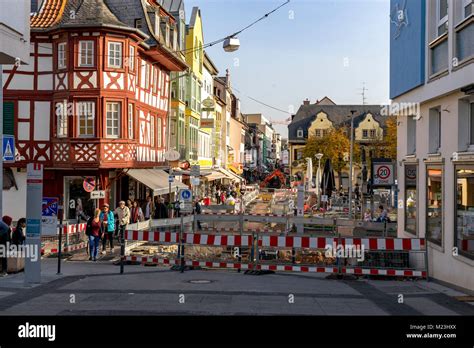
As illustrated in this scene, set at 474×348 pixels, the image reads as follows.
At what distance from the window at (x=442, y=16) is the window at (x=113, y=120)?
54.8ft

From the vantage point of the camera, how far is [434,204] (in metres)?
15.8

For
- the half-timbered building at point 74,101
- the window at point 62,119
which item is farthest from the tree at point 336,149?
the window at point 62,119

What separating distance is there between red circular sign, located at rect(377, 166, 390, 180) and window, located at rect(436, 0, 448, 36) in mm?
7177

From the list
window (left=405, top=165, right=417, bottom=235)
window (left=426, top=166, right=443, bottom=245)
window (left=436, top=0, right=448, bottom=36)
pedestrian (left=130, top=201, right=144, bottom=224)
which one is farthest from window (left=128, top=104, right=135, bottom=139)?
window (left=436, top=0, right=448, bottom=36)

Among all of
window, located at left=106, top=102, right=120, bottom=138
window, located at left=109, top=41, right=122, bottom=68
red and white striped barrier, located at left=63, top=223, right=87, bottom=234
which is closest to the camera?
red and white striped barrier, located at left=63, top=223, right=87, bottom=234

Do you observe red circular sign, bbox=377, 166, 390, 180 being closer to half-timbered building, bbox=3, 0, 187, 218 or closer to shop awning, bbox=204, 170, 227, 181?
half-timbered building, bbox=3, 0, 187, 218

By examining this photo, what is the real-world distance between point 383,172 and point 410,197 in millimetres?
3896

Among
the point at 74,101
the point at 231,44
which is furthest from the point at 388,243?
the point at 74,101

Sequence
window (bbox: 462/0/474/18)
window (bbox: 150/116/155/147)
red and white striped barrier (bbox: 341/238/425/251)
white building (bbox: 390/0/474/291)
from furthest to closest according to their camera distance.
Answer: window (bbox: 150/116/155/147) < red and white striped barrier (bbox: 341/238/425/251) < white building (bbox: 390/0/474/291) < window (bbox: 462/0/474/18)

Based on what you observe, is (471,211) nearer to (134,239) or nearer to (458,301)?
(458,301)

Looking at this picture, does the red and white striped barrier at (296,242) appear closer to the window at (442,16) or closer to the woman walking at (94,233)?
the woman walking at (94,233)

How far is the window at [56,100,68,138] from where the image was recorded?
92.5 feet
